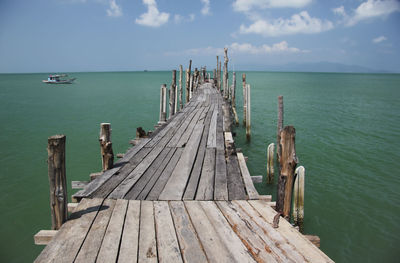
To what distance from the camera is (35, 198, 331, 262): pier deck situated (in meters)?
2.38

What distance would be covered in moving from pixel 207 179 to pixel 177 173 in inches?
22.5

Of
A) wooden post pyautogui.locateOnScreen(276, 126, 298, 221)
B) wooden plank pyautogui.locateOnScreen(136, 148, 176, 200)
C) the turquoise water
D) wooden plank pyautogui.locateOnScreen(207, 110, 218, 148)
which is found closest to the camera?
wooden post pyautogui.locateOnScreen(276, 126, 298, 221)

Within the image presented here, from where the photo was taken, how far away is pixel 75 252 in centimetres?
243

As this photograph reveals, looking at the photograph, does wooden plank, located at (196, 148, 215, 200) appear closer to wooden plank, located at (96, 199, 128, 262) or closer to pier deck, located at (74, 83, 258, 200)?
pier deck, located at (74, 83, 258, 200)

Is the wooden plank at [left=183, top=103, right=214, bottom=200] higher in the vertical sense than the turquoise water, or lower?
higher

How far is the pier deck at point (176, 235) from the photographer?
7.80 ft

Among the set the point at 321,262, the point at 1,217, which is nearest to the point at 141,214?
the point at 321,262

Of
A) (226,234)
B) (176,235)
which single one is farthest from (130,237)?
(226,234)

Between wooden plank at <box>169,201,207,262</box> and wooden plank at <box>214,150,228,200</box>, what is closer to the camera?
wooden plank at <box>169,201,207,262</box>

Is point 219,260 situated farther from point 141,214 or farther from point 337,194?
point 337,194

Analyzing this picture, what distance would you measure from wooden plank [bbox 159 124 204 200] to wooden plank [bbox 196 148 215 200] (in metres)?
0.25

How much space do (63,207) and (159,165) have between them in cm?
207

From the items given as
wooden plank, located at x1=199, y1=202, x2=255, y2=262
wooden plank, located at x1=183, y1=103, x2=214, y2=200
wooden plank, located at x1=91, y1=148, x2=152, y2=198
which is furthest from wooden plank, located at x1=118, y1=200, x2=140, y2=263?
wooden plank, located at x1=199, y1=202, x2=255, y2=262

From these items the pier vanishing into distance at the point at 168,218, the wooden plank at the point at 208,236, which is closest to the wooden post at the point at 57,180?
the pier vanishing into distance at the point at 168,218
